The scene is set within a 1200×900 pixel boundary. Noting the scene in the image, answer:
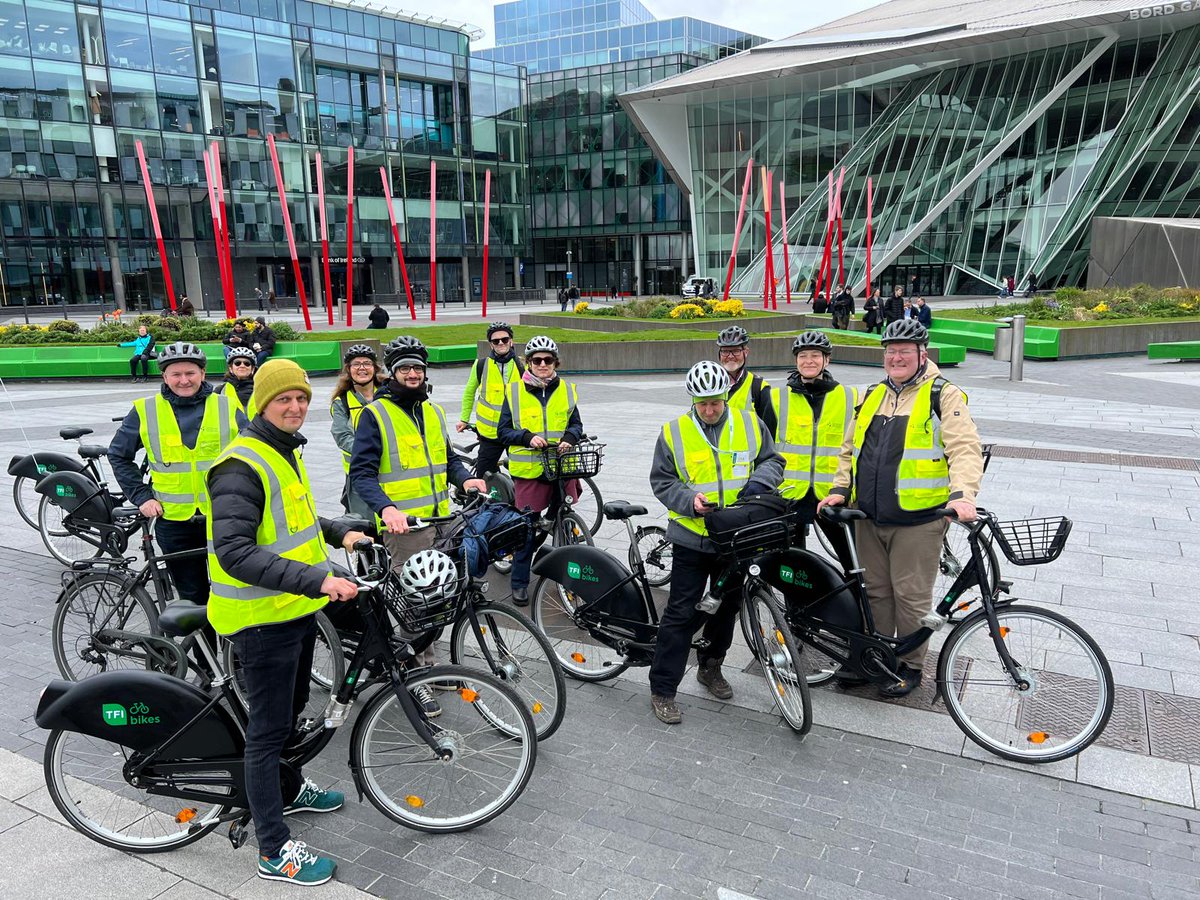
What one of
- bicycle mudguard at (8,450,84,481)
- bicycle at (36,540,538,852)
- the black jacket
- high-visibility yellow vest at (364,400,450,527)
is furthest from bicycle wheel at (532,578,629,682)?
bicycle mudguard at (8,450,84,481)

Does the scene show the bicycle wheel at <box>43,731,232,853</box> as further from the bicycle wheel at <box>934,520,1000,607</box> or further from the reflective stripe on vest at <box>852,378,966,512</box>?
the bicycle wheel at <box>934,520,1000,607</box>

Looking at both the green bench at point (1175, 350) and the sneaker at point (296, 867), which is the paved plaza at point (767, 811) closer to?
the sneaker at point (296, 867)

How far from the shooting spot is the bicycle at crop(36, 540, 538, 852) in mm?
3646

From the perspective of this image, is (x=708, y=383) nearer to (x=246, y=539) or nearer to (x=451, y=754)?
(x=451, y=754)

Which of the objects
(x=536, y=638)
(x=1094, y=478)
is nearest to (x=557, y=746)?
(x=536, y=638)

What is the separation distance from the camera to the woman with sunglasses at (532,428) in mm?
6625

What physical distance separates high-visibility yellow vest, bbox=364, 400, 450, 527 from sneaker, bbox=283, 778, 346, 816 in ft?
5.14

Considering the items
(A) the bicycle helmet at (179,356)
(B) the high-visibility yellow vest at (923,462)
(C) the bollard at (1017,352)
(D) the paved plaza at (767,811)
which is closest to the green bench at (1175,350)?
(C) the bollard at (1017,352)

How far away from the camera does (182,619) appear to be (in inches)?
151

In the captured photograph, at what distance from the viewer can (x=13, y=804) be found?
415 centimetres

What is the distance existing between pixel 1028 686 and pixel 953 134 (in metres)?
45.8

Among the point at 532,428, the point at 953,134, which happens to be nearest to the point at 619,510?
the point at 532,428

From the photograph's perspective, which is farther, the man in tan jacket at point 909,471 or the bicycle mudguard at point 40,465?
the bicycle mudguard at point 40,465

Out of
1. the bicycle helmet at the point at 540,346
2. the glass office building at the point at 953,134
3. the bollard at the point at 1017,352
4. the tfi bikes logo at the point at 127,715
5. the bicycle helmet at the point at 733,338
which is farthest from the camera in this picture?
the glass office building at the point at 953,134
